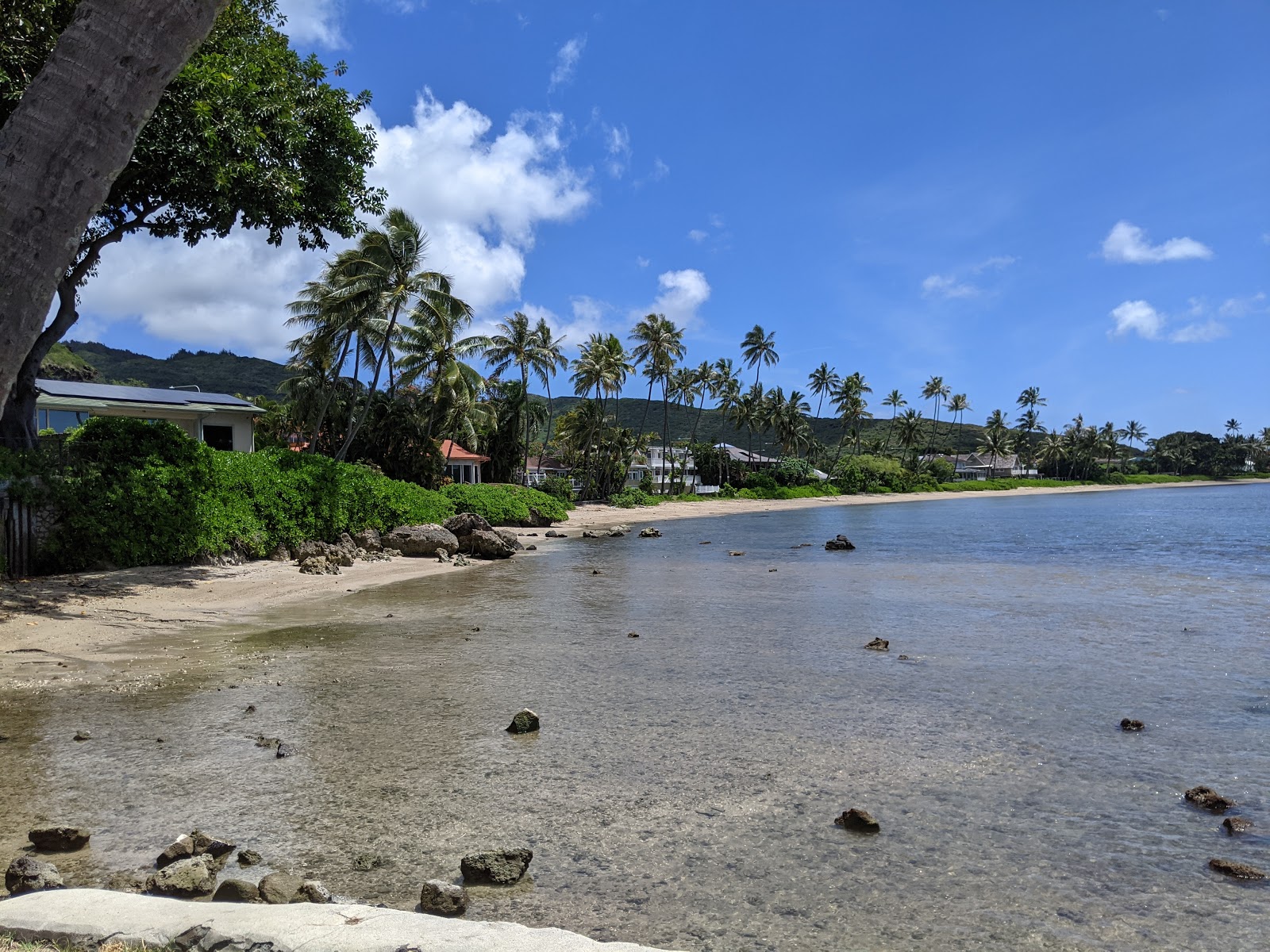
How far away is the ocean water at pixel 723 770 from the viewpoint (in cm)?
457

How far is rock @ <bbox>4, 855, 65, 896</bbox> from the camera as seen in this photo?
408 cm

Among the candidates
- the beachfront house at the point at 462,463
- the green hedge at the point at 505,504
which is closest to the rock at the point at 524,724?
the green hedge at the point at 505,504

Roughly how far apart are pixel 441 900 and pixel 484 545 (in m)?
23.9

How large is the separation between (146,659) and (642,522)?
41.9 m

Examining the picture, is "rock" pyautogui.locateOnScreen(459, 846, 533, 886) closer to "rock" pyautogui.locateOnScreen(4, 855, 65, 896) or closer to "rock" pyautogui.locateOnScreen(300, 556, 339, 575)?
"rock" pyautogui.locateOnScreen(4, 855, 65, 896)

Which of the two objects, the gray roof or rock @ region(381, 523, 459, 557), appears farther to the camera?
the gray roof

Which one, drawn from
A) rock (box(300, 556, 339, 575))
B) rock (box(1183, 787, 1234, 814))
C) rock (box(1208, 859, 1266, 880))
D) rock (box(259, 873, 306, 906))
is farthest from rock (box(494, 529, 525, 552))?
rock (box(1208, 859, 1266, 880))

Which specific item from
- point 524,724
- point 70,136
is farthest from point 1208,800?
point 70,136

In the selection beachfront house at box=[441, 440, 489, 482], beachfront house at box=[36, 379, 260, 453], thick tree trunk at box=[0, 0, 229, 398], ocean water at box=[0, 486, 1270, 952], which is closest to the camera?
thick tree trunk at box=[0, 0, 229, 398]

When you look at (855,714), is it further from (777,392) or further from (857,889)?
(777,392)

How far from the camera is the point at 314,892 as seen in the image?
13.4ft

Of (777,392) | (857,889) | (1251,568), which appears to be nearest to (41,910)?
(857,889)

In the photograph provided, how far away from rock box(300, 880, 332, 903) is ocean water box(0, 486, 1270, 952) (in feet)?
1.07

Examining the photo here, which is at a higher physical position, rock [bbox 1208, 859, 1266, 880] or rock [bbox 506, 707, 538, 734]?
rock [bbox 1208, 859, 1266, 880]
